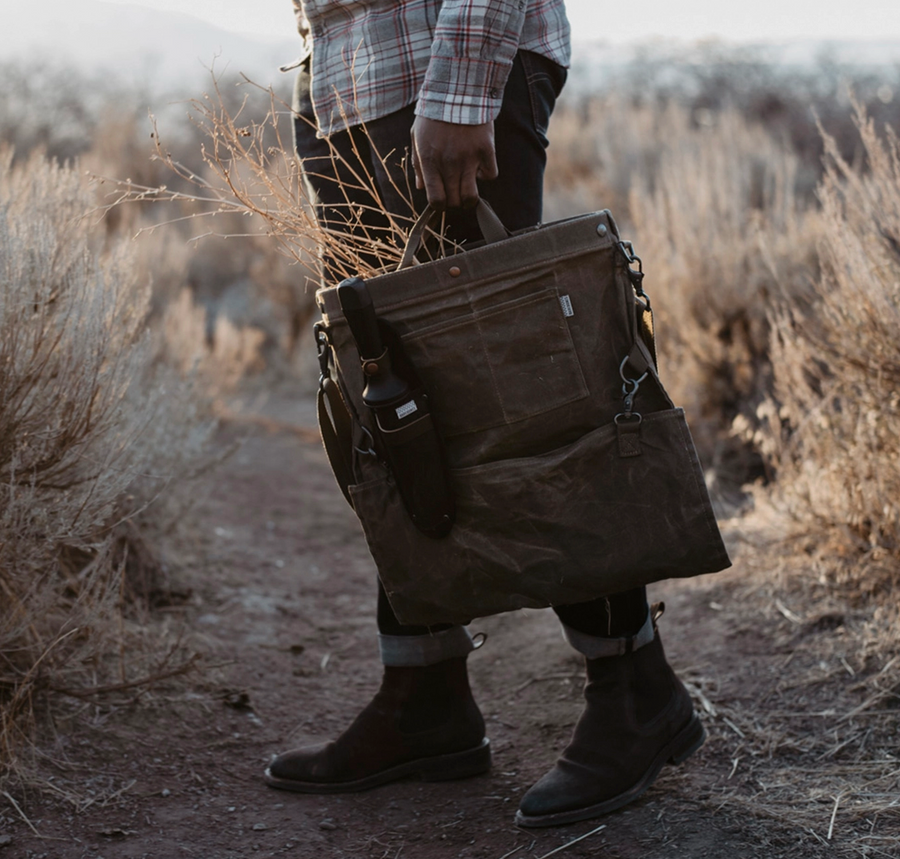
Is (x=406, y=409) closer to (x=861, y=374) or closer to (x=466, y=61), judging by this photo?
(x=466, y=61)

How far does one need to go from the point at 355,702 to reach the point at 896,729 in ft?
4.38

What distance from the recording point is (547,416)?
1515 mm

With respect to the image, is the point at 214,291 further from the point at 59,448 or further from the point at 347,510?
the point at 59,448

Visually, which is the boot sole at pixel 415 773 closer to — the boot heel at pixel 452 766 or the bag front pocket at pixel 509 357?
the boot heel at pixel 452 766

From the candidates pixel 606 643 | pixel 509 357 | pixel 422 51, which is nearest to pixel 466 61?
pixel 422 51

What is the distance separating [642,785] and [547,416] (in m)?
0.77

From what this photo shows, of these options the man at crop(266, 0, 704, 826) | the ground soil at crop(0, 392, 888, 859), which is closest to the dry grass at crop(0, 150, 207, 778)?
the ground soil at crop(0, 392, 888, 859)

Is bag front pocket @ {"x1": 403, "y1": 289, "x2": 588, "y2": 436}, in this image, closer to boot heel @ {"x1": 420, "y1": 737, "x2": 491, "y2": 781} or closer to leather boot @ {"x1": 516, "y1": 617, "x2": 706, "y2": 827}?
leather boot @ {"x1": 516, "y1": 617, "x2": 706, "y2": 827}

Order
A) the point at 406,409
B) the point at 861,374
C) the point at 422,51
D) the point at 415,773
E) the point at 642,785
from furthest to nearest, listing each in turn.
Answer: the point at 861,374 → the point at 415,773 → the point at 642,785 → the point at 422,51 → the point at 406,409

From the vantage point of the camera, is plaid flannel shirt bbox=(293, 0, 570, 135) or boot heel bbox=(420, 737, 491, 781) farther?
boot heel bbox=(420, 737, 491, 781)

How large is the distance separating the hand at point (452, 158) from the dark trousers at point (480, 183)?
0.07 meters

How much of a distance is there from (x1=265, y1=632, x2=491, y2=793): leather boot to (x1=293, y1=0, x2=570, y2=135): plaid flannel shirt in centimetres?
112

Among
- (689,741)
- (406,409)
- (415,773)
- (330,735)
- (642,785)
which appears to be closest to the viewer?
(406,409)

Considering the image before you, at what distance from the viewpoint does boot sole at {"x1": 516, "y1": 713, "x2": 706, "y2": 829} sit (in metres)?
1.68
